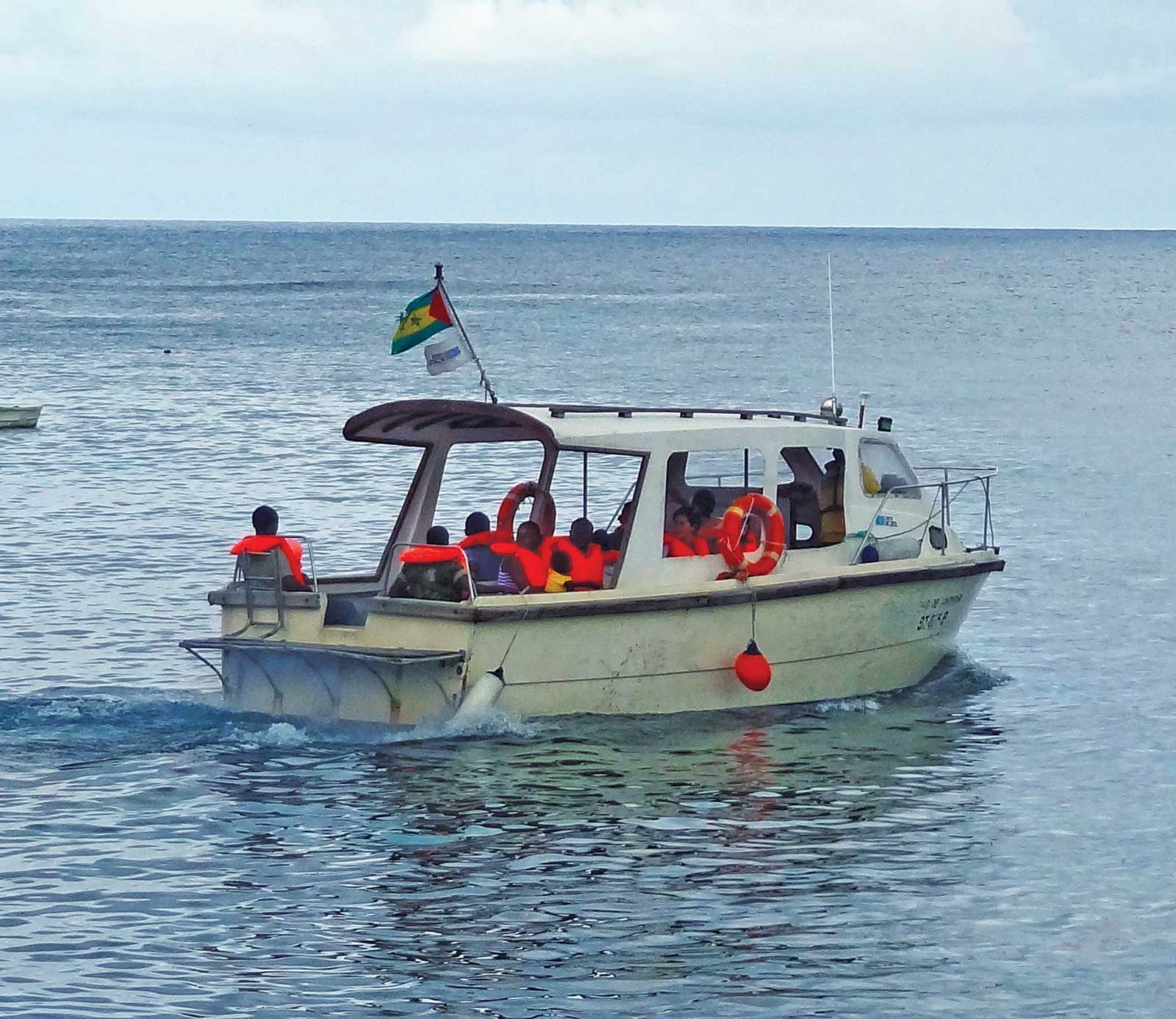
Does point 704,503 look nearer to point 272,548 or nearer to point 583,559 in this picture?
point 583,559

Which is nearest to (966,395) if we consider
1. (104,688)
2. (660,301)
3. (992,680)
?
(992,680)

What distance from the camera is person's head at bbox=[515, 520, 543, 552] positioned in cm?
1554

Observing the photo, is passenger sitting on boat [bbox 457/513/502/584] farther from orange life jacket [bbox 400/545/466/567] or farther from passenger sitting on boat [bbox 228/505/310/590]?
passenger sitting on boat [bbox 228/505/310/590]

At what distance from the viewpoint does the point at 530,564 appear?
15.2m

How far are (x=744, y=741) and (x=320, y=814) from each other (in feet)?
11.6

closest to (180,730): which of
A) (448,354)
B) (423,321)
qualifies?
(448,354)

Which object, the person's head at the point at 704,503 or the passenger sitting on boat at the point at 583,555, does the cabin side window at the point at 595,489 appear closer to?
the person's head at the point at 704,503

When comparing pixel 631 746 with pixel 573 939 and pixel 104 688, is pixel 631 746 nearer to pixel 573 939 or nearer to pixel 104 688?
pixel 573 939

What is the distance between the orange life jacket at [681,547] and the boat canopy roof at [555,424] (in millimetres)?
747

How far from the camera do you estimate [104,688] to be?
1727cm

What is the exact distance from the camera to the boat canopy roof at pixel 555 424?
50.6 ft

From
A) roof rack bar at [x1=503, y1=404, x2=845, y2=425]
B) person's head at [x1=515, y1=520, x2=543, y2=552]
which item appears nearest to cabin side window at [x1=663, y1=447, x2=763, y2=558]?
roof rack bar at [x1=503, y1=404, x2=845, y2=425]

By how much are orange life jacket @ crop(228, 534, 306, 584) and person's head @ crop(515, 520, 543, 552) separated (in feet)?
5.51

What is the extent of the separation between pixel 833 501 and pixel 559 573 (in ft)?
9.01
